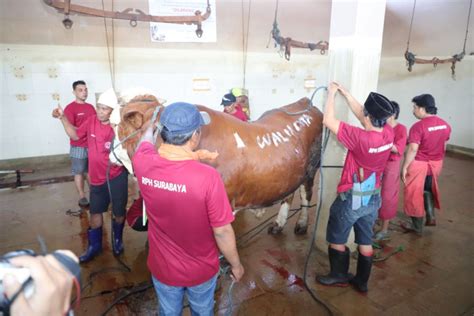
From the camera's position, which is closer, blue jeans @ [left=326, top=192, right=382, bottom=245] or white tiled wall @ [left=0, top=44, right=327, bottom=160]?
blue jeans @ [left=326, top=192, right=382, bottom=245]

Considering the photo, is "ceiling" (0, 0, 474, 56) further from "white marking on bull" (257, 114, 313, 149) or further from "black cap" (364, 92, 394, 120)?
"black cap" (364, 92, 394, 120)

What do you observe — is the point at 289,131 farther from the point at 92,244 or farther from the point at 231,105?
Result: the point at 92,244

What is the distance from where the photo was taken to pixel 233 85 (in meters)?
8.07

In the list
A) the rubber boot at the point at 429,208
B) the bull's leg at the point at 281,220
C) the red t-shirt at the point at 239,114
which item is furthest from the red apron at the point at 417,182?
the red t-shirt at the point at 239,114

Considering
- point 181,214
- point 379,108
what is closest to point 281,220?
point 379,108

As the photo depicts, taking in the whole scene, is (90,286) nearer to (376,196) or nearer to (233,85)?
(376,196)

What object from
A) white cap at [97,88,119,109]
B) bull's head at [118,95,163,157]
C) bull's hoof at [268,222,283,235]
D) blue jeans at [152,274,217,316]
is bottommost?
bull's hoof at [268,222,283,235]

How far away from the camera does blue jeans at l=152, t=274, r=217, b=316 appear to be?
1.80 meters

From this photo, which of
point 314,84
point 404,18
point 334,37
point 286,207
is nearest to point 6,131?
point 286,207

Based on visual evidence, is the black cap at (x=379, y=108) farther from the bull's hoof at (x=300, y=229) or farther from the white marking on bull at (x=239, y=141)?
the bull's hoof at (x=300, y=229)

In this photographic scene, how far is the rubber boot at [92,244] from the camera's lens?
329 centimetres

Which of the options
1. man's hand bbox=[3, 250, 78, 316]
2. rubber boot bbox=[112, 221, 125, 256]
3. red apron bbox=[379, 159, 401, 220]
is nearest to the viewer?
man's hand bbox=[3, 250, 78, 316]

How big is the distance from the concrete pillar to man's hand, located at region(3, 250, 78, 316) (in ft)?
9.12

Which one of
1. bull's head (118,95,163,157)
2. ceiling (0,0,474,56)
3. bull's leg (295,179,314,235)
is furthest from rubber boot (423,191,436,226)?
ceiling (0,0,474,56)
